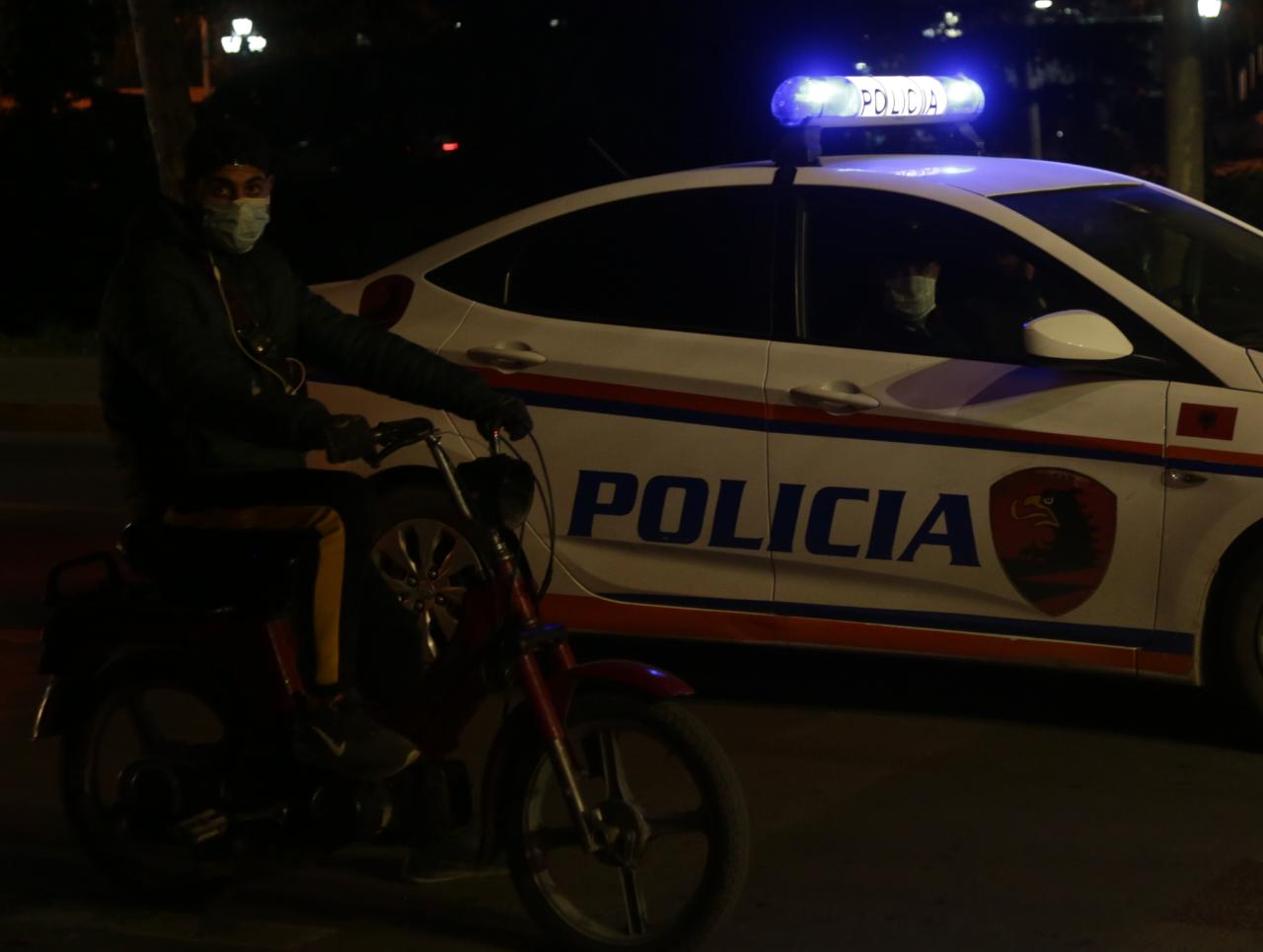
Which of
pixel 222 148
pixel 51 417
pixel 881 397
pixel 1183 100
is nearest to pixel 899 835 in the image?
pixel 881 397

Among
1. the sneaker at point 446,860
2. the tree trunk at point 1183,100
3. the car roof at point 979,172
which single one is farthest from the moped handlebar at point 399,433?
the tree trunk at point 1183,100

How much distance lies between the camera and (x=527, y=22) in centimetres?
2116

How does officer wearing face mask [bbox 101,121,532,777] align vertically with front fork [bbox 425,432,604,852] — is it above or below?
above

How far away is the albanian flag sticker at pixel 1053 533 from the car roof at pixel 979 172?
907mm

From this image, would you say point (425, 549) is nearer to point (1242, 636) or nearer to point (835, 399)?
point (835, 399)

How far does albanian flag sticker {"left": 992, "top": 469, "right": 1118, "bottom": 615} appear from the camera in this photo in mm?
6012

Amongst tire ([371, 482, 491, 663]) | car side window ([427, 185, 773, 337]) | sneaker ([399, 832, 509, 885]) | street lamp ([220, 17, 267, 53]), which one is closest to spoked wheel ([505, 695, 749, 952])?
sneaker ([399, 832, 509, 885])

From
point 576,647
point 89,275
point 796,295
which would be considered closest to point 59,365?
point 89,275

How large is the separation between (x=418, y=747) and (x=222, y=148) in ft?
4.39

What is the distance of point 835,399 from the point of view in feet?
20.6

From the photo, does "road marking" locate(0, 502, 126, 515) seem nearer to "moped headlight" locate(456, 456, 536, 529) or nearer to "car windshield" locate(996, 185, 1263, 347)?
"car windshield" locate(996, 185, 1263, 347)

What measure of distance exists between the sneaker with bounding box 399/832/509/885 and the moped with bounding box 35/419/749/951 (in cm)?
5

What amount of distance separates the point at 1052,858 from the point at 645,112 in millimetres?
15914

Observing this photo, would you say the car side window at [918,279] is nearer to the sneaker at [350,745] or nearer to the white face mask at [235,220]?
the white face mask at [235,220]
